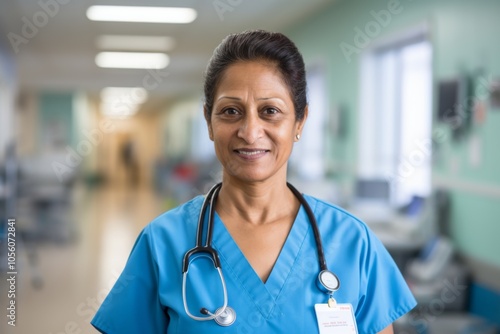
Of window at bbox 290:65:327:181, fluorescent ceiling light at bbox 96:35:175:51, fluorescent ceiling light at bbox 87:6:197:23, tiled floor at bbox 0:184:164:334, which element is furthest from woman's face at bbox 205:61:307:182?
fluorescent ceiling light at bbox 96:35:175:51

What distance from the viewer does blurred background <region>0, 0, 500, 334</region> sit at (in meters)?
3.41

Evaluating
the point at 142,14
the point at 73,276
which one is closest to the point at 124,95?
the point at 142,14

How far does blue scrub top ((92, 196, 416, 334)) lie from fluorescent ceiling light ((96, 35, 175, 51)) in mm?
6179

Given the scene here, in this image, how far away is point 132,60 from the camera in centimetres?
888

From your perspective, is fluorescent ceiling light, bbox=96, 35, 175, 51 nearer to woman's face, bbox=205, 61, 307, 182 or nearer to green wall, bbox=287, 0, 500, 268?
green wall, bbox=287, 0, 500, 268

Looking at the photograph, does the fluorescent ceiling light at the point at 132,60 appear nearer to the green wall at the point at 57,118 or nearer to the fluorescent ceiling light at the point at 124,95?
the fluorescent ceiling light at the point at 124,95

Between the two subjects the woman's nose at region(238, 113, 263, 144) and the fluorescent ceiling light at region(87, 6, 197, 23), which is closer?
the woman's nose at region(238, 113, 263, 144)

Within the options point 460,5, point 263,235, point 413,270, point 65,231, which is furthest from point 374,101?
point 263,235

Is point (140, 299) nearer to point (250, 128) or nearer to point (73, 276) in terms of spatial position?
point (250, 128)

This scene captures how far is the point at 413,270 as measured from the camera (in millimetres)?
3654

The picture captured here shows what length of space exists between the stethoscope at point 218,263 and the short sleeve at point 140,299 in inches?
3.4

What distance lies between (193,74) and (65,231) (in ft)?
16.7

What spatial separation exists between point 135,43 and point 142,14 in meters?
1.72

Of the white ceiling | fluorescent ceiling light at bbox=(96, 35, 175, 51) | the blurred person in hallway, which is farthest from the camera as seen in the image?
the blurred person in hallway
